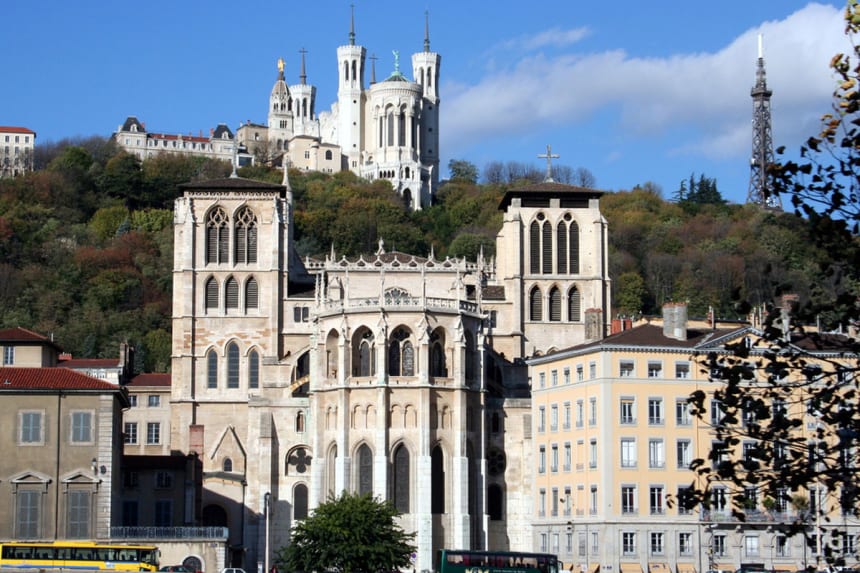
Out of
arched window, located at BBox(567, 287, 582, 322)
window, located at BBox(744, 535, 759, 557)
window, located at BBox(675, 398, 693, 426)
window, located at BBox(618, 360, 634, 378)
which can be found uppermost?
arched window, located at BBox(567, 287, 582, 322)

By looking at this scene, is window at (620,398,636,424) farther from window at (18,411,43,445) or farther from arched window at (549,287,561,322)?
arched window at (549,287,561,322)

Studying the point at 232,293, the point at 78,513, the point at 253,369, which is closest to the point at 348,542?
the point at 78,513

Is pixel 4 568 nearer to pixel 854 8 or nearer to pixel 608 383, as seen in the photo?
pixel 608 383

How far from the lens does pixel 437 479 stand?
291 ft

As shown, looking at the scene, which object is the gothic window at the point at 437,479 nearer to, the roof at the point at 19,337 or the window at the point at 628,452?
the window at the point at 628,452

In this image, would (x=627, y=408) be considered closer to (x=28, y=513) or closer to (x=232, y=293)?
(x=28, y=513)

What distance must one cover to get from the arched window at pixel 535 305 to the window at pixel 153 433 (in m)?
24.1

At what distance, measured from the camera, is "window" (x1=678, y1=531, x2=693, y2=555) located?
79750mm

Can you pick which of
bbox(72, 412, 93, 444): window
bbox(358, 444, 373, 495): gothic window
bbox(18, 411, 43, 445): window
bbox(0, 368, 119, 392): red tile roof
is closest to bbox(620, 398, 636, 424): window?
bbox(358, 444, 373, 495): gothic window

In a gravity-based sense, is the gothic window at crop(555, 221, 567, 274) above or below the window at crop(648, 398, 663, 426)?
above

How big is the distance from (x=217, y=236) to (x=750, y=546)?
43299mm

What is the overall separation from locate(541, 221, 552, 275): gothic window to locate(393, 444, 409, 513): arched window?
2471 centimetres

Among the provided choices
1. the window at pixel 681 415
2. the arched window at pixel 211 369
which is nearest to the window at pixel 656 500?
the window at pixel 681 415

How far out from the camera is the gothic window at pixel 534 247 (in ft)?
360
